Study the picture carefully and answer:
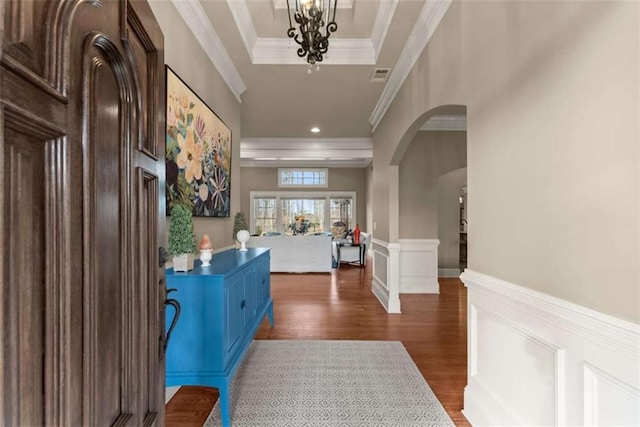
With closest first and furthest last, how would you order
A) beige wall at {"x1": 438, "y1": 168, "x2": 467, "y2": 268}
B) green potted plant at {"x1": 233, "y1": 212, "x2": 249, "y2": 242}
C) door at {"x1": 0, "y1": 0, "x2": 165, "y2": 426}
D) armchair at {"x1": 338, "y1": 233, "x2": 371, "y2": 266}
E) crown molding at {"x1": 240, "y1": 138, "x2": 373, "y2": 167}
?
1. door at {"x1": 0, "y1": 0, "x2": 165, "y2": 426}
2. green potted plant at {"x1": 233, "y1": 212, "x2": 249, "y2": 242}
3. beige wall at {"x1": 438, "y1": 168, "x2": 467, "y2": 268}
4. crown molding at {"x1": 240, "y1": 138, "x2": 373, "y2": 167}
5. armchair at {"x1": 338, "y1": 233, "x2": 371, "y2": 266}

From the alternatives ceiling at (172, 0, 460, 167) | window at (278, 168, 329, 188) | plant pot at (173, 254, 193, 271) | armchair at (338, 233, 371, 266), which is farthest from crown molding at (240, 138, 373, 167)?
plant pot at (173, 254, 193, 271)

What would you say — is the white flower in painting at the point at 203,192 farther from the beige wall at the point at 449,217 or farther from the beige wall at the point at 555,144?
the beige wall at the point at 449,217

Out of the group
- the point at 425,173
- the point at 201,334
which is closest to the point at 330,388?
the point at 201,334

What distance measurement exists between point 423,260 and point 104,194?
16.2 feet

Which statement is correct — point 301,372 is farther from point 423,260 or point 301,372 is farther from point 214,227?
point 423,260

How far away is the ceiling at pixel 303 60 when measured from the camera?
97.1 inches

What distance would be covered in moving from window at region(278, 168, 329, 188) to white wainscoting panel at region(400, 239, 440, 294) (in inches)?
225

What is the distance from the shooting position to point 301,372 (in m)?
2.46

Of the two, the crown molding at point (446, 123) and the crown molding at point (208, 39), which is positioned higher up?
the crown molding at point (208, 39)

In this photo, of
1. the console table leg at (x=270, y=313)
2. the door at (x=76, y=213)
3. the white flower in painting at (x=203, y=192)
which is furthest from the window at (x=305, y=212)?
the door at (x=76, y=213)

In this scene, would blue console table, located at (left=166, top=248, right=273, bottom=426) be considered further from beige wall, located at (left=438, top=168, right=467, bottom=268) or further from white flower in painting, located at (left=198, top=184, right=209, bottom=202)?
beige wall, located at (left=438, top=168, right=467, bottom=268)

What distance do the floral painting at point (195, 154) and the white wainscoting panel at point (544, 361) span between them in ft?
6.57

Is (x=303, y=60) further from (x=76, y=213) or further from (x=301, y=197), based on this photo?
(x=301, y=197)

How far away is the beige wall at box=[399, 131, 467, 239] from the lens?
16.3 ft
